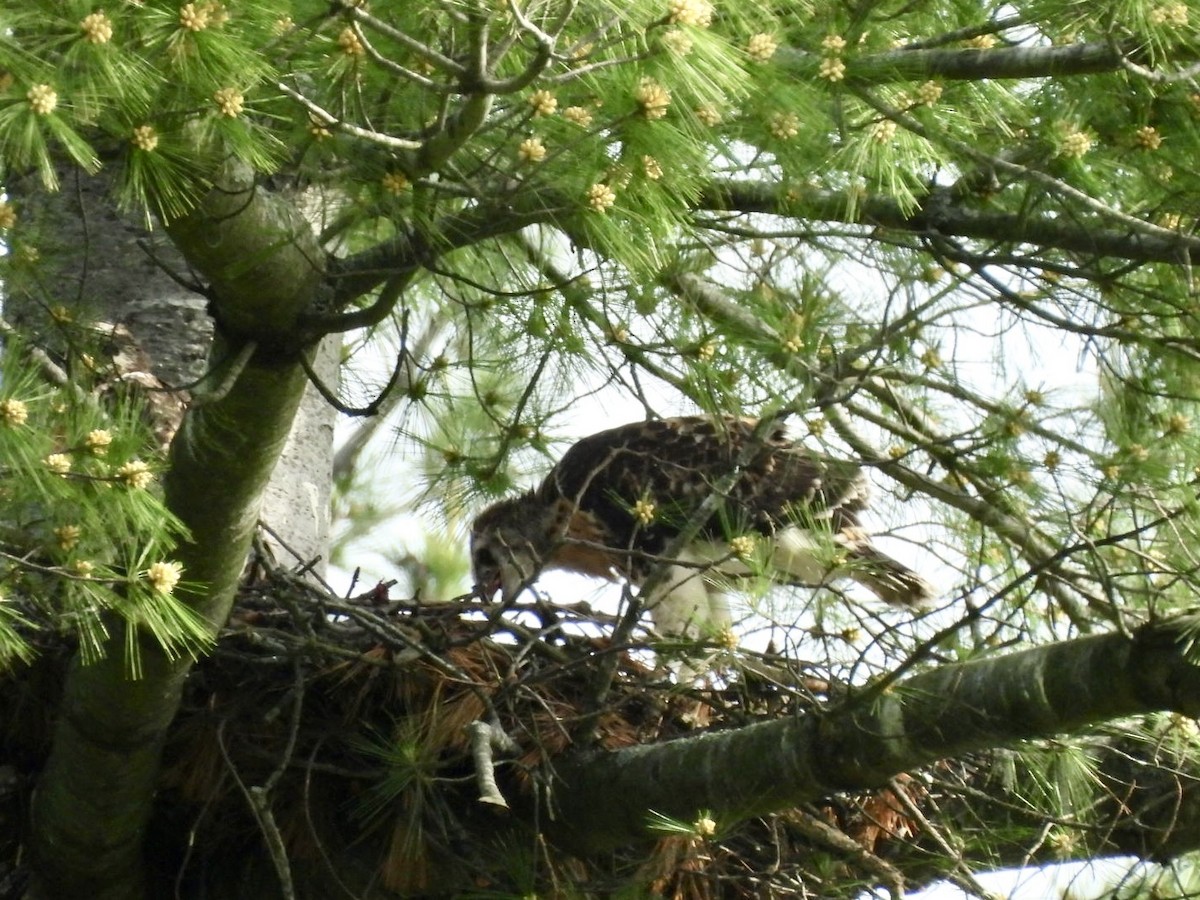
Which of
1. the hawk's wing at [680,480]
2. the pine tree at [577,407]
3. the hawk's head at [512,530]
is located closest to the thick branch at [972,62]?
the pine tree at [577,407]

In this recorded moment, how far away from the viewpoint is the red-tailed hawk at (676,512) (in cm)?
455

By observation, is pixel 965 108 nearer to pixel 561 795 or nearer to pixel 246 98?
pixel 246 98

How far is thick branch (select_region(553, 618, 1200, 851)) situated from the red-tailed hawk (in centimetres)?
67

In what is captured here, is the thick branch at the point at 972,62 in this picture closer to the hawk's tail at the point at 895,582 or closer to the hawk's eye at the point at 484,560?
the hawk's tail at the point at 895,582

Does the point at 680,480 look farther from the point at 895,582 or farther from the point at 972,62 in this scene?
the point at 972,62

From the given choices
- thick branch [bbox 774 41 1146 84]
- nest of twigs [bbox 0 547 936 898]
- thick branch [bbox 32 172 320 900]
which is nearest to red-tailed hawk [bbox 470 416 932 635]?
nest of twigs [bbox 0 547 936 898]

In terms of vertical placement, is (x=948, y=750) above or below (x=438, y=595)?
below

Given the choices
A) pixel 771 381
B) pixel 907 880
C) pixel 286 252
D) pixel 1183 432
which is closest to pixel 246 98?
pixel 286 252

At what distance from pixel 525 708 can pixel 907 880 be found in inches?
38.0

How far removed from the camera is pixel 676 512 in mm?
4797

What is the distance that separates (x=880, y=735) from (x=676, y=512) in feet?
5.58

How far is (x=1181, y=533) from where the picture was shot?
314 cm

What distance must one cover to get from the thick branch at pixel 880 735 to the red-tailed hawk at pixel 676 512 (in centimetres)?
67

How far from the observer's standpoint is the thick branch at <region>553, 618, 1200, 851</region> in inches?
108
